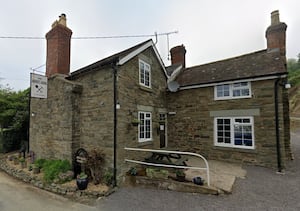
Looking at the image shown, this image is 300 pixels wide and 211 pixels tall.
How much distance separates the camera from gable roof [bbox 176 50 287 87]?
8.68 metres

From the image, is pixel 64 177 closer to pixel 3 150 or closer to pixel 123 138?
pixel 123 138

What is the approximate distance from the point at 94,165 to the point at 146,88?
4.82 meters

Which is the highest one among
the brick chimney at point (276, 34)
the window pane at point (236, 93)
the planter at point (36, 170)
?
the brick chimney at point (276, 34)

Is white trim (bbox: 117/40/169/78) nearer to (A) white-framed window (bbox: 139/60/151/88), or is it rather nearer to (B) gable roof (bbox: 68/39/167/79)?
(B) gable roof (bbox: 68/39/167/79)

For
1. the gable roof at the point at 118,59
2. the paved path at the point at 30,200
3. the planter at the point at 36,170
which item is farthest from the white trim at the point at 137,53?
the planter at the point at 36,170

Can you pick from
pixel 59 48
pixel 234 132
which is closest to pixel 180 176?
pixel 234 132

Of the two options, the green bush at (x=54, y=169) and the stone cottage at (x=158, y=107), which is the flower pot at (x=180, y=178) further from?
the green bush at (x=54, y=169)

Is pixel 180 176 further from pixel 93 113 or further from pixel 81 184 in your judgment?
pixel 93 113

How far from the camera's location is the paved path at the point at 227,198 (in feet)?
15.7

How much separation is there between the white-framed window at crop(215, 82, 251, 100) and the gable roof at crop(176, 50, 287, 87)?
1.43 ft

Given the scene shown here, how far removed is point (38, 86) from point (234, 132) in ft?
36.6

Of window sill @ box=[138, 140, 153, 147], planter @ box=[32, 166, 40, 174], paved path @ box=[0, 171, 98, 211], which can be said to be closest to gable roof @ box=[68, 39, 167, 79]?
window sill @ box=[138, 140, 153, 147]

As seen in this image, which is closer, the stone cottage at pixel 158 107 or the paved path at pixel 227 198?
the paved path at pixel 227 198

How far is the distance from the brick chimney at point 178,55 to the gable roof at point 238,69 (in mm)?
2323
